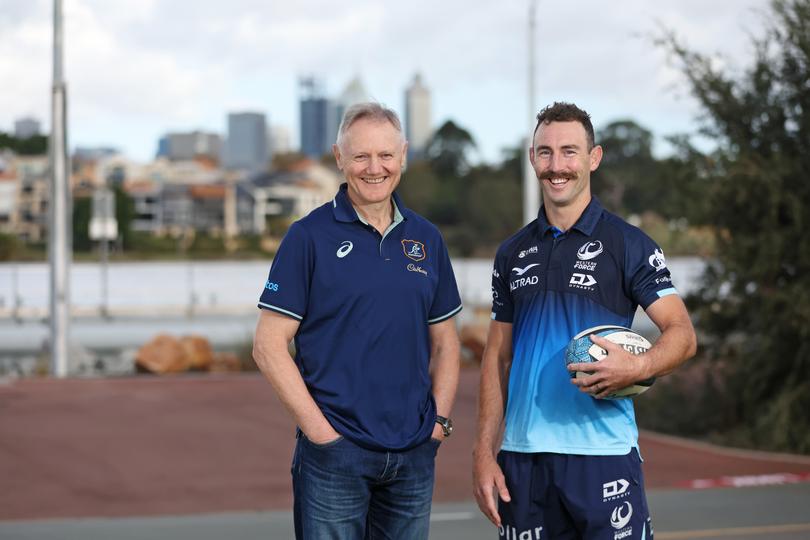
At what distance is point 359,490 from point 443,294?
0.78 metres

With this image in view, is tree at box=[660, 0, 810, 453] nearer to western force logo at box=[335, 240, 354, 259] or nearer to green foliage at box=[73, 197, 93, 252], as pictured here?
western force logo at box=[335, 240, 354, 259]

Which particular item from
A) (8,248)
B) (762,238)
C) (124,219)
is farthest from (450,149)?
(762,238)

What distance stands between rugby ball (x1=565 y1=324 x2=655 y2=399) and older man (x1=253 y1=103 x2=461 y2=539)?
58 cm

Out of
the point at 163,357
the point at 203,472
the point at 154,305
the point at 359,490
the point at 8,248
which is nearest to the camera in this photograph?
the point at 359,490

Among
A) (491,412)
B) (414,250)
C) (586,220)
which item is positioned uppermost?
(586,220)

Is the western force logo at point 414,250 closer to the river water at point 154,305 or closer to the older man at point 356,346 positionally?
the older man at point 356,346

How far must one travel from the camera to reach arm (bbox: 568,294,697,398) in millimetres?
4027

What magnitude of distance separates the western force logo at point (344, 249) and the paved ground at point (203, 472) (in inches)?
213

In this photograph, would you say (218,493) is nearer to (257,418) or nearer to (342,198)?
(257,418)

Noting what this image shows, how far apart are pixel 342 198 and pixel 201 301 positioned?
149 ft

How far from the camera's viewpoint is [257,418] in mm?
16875

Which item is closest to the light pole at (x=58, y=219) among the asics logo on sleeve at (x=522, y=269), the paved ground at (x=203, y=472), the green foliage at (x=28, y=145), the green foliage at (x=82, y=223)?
the paved ground at (x=203, y=472)

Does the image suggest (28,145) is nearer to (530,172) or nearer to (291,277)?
(530,172)

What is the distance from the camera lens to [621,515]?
425 centimetres
